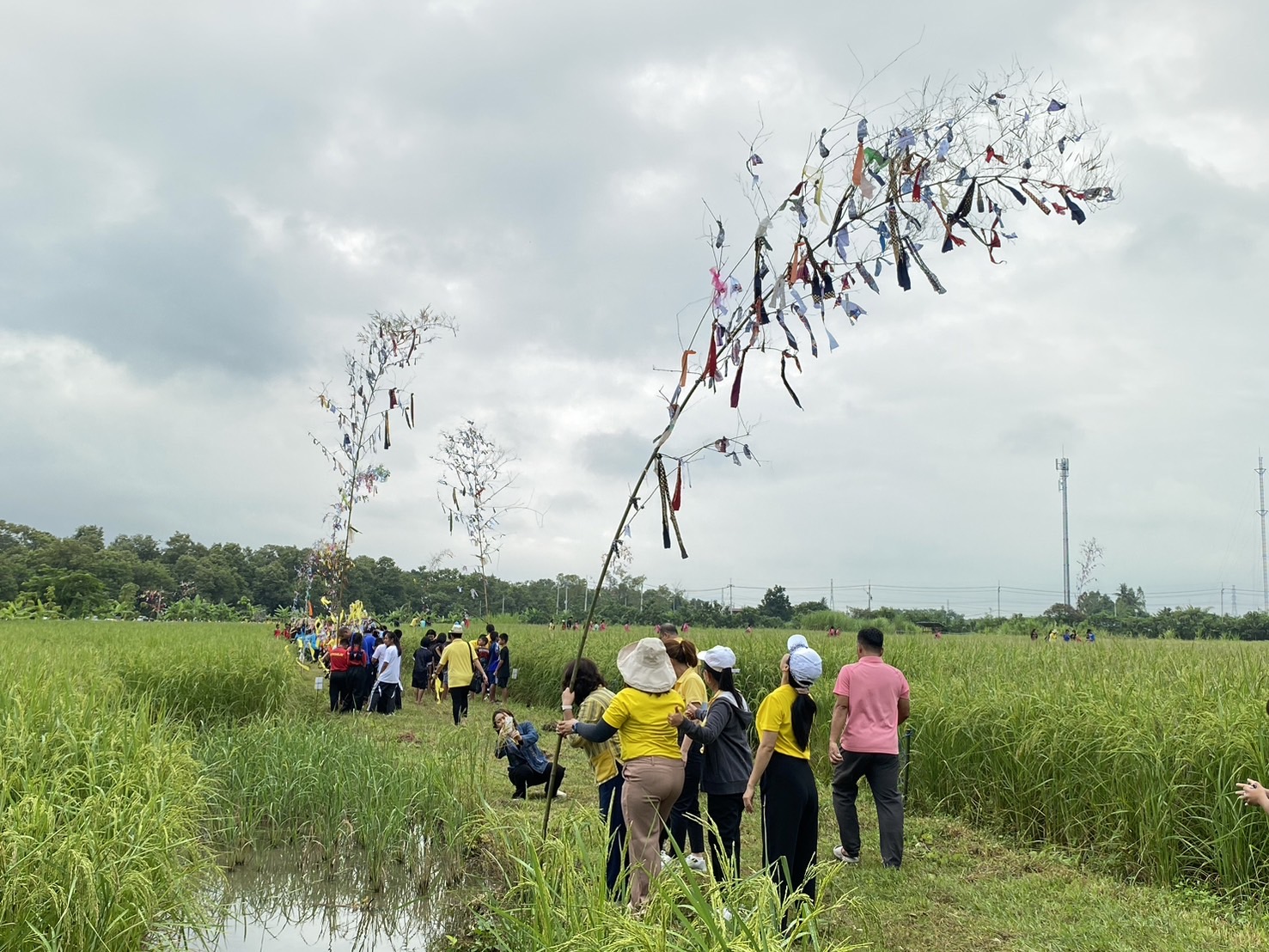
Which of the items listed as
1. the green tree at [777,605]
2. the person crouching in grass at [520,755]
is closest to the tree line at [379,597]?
the green tree at [777,605]

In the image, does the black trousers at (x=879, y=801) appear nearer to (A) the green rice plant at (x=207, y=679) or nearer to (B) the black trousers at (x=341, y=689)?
(A) the green rice plant at (x=207, y=679)

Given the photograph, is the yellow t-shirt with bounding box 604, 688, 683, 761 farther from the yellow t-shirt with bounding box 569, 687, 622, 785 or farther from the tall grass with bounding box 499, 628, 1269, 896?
the tall grass with bounding box 499, 628, 1269, 896

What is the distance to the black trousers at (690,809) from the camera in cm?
584

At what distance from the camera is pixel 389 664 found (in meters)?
14.7

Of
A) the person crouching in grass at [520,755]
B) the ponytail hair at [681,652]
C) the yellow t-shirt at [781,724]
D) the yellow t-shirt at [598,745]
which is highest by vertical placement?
the ponytail hair at [681,652]

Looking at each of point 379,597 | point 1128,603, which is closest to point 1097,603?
point 1128,603

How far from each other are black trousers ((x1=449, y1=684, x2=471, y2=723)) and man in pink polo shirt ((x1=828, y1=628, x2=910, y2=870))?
802 cm

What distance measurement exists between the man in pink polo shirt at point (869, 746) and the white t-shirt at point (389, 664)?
9497 millimetres

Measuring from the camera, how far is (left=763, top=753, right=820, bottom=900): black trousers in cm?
488

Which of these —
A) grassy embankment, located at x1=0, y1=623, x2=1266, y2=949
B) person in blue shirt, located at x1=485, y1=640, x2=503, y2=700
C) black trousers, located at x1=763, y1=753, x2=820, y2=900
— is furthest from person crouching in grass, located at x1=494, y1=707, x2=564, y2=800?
person in blue shirt, located at x1=485, y1=640, x2=503, y2=700

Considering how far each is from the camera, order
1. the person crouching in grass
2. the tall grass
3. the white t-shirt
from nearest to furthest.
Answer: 1. the tall grass
2. the person crouching in grass
3. the white t-shirt

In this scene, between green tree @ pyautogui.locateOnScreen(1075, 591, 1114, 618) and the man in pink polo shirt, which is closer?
the man in pink polo shirt

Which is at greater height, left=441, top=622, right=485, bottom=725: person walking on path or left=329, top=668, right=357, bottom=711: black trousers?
left=441, top=622, right=485, bottom=725: person walking on path

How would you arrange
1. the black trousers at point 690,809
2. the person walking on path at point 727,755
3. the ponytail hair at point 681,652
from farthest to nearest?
the ponytail hair at point 681,652 → the black trousers at point 690,809 → the person walking on path at point 727,755
